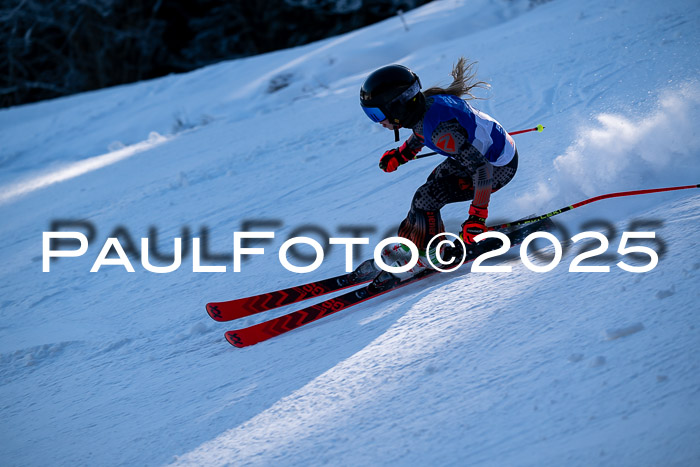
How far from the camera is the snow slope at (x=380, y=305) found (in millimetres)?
2047

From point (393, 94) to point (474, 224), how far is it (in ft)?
3.10

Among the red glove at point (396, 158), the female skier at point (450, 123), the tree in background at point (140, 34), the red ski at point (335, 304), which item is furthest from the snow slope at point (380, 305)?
the tree in background at point (140, 34)

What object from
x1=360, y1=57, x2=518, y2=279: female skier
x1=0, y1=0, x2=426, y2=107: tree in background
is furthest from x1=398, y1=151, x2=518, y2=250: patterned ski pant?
x1=0, y1=0, x2=426, y2=107: tree in background

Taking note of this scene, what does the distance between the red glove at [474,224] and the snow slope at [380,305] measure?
0.26m

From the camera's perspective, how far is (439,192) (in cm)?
369

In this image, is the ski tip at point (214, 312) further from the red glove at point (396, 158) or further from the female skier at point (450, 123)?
the female skier at point (450, 123)

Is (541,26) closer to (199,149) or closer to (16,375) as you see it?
(199,149)

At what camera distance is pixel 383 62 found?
10.3m

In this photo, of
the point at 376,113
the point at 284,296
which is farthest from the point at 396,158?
the point at 284,296

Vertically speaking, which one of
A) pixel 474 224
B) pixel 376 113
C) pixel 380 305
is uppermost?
pixel 376 113

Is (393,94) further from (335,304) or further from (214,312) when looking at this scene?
(214,312)

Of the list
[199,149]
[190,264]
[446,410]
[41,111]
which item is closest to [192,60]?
[41,111]

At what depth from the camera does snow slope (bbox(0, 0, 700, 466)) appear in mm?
2047

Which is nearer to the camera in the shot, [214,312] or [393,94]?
[393,94]
